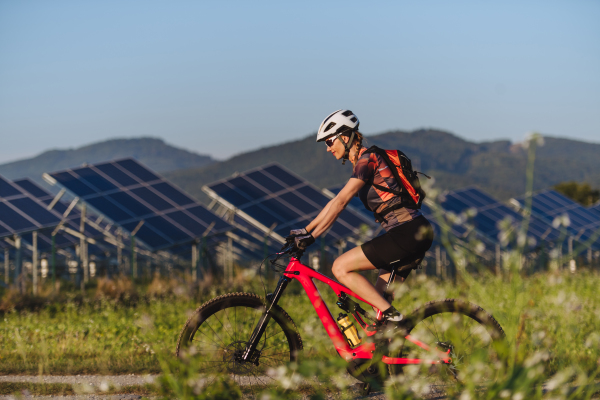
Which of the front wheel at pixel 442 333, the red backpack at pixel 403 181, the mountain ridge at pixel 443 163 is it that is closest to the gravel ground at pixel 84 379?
the front wheel at pixel 442 333

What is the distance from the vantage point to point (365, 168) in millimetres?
4145

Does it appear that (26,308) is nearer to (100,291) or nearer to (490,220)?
(100,291)

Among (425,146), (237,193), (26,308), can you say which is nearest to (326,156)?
(425,146)

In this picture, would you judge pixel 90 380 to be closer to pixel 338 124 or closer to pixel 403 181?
pixel 338 124

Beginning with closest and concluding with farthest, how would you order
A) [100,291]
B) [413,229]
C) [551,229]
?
1. [413,229]
2. [100,291]
3. [551,229]

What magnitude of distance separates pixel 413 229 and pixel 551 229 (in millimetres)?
25870

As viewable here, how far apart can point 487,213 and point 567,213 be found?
5878mm

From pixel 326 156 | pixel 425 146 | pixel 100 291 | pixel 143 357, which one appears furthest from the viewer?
pixel 425 146

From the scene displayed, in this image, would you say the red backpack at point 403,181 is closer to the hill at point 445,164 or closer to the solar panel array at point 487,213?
the solar panel array at point 487,213

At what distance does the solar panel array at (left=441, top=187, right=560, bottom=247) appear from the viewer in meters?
24.8

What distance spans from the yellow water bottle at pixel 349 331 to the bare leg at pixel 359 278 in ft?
0.68

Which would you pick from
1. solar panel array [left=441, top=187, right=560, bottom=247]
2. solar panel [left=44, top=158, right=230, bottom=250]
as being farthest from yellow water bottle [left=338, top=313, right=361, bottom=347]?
solar panel array [left=441, top=187, right=560, bottom=247]

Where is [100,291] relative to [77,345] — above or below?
below

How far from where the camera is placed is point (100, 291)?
11602mm
